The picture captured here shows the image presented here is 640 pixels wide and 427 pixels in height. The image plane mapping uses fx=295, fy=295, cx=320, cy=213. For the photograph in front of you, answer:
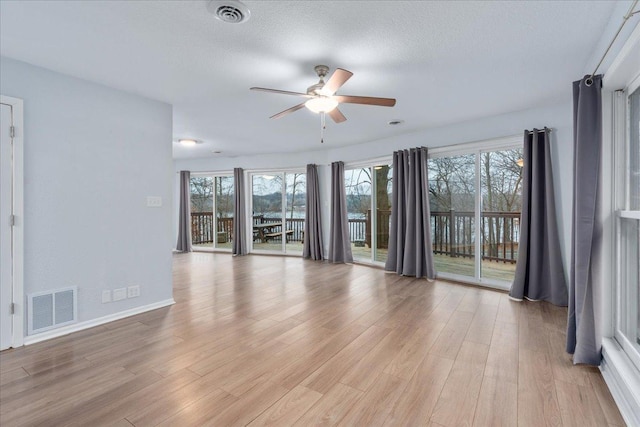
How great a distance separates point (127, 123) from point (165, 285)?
189 cm

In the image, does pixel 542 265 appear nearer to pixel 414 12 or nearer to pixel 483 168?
pixel 483 168

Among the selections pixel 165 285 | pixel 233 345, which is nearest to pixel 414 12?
pixel 233 345

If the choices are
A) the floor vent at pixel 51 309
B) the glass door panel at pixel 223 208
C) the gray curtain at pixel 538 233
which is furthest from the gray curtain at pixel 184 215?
the gray curtain at pixel 538 233

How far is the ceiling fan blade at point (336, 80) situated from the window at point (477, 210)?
2.84 m

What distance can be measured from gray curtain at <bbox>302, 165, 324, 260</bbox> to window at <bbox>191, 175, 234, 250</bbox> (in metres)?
2.34

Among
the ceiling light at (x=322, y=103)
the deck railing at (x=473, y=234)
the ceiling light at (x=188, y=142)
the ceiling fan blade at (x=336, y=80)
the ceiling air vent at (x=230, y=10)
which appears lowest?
the deck railing at (x=473, y=234)

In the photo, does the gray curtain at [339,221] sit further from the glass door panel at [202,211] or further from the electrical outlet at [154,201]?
the glass door panel at [202,211]

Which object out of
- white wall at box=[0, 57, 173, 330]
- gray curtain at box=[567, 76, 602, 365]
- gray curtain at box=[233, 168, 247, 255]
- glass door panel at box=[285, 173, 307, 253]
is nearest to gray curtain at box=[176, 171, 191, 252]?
gray curtain at box=[233, 168, 247, 255]

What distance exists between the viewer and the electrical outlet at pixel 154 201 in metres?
3.39

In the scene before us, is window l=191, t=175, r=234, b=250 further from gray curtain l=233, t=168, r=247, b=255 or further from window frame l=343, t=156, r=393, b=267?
window frame l=343, t=156, r=393, b=267

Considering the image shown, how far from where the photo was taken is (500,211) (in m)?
4.29

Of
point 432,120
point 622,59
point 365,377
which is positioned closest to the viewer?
point 622,59

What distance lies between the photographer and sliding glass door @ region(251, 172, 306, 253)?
23.7ft

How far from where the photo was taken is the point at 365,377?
2.04m
